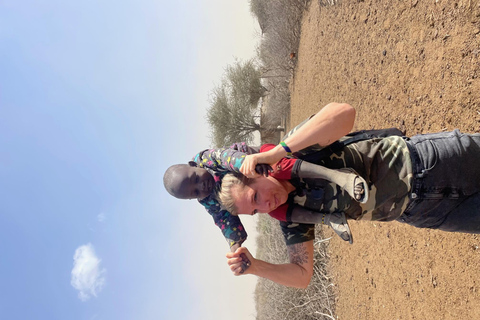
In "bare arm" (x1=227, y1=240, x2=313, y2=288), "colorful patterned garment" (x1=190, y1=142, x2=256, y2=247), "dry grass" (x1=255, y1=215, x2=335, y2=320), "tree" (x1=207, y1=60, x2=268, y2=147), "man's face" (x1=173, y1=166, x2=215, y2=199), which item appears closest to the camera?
"bare arm" (x1=227, y1=240, x2=313, y2=288)

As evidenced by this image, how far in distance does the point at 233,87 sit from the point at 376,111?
45.3ft

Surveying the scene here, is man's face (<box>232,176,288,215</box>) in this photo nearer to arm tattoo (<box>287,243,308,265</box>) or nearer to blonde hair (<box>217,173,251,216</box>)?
blonde hair (<box>217,173,251,216</box>)

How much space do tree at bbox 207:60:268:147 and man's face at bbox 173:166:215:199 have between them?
1555 centimetres

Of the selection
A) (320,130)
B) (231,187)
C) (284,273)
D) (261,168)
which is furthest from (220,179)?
(320,130)

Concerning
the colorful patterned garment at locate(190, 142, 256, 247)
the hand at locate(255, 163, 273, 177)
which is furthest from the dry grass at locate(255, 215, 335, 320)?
the hand at locate(255, 163, 273, 177)

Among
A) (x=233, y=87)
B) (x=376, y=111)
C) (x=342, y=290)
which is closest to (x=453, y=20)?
(x=376, y=111)

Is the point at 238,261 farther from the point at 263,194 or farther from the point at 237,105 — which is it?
the point at 237,105

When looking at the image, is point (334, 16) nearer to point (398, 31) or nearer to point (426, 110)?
point (398, 31)

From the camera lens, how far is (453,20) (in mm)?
2977

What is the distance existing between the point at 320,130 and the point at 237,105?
16648 mm

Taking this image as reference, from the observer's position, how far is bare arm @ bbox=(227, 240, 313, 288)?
2104mm

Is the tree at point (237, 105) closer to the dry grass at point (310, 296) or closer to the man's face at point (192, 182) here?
the dry grass at point (310, 296)

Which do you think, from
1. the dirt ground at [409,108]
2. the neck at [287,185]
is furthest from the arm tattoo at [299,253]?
the dirt ground at [409,108]

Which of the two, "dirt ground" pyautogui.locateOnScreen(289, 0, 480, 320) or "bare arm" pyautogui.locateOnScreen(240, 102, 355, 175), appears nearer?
"bare arm" pyautogui.locateOnScreen(240, 102, 355, 175)
